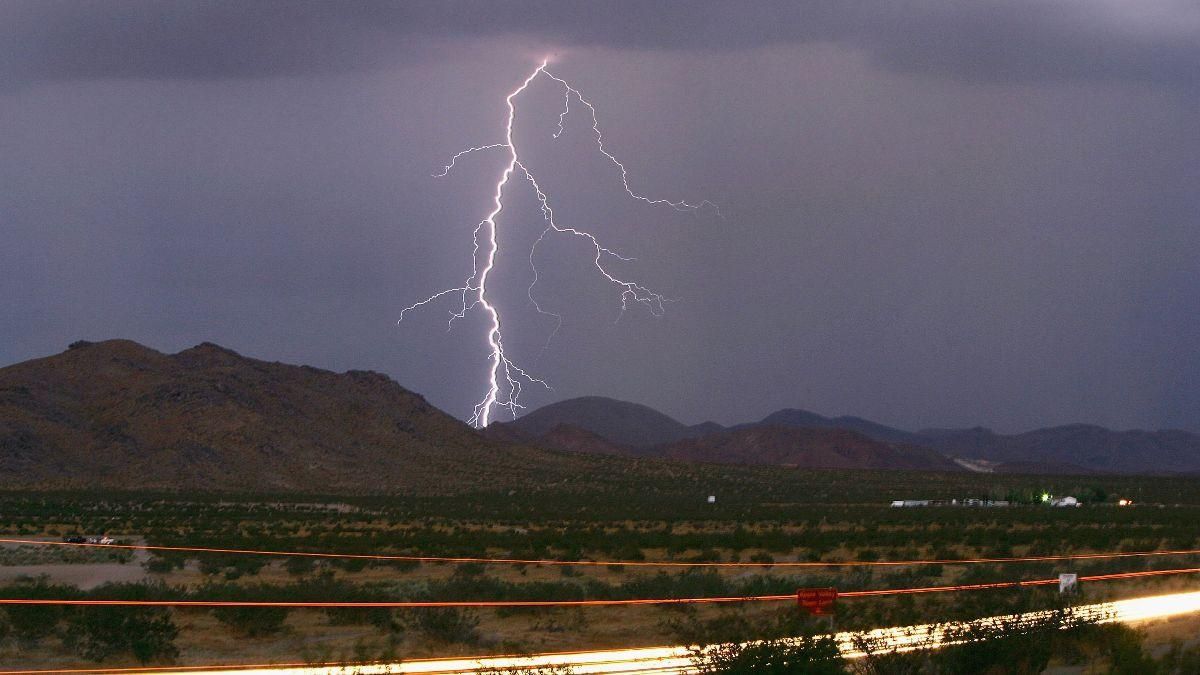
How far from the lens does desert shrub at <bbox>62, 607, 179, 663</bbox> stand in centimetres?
1909

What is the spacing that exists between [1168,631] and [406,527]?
31906 mm

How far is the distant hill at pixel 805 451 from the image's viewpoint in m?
166

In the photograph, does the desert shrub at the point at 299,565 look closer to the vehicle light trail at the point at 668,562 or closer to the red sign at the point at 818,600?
the vehicle light trail at the point at 668,562

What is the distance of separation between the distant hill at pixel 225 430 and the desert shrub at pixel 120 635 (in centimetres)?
7011

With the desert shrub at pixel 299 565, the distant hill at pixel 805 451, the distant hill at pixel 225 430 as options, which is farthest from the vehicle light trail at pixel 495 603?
the distant hill at pixel 805 451

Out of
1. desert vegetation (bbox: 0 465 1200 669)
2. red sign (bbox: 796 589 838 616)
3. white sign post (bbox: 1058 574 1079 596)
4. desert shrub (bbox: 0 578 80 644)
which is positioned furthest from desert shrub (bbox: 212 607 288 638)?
white sign post (bbox: 1058 574 1079 596)

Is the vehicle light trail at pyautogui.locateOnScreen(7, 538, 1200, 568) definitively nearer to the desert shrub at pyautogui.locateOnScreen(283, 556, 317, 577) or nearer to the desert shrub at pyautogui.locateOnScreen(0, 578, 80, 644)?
the desert shrub at pyautogui.locateOnScreen(283, 556, 317, 577)

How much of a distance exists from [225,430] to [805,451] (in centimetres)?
8477

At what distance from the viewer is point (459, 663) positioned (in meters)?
18.0

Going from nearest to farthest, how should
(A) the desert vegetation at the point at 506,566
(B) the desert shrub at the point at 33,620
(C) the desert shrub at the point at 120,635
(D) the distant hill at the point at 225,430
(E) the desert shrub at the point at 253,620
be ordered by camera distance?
(C) the desert shrub at the point at 120,635 < (A) the desert vegetation at the point at 506,566 < (B) the desert shrub at the point at 33,620 < (E) the desert shrub at the point at 253,620 < (D) the distant hill at the point at 225,430

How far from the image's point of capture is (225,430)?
103500 millimetres

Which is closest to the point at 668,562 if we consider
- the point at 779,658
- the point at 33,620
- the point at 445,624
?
the point at 445,624

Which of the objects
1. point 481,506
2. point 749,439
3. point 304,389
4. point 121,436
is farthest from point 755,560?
point 749,439

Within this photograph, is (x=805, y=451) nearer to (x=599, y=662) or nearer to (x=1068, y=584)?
Result: (x=1068, y=584)
